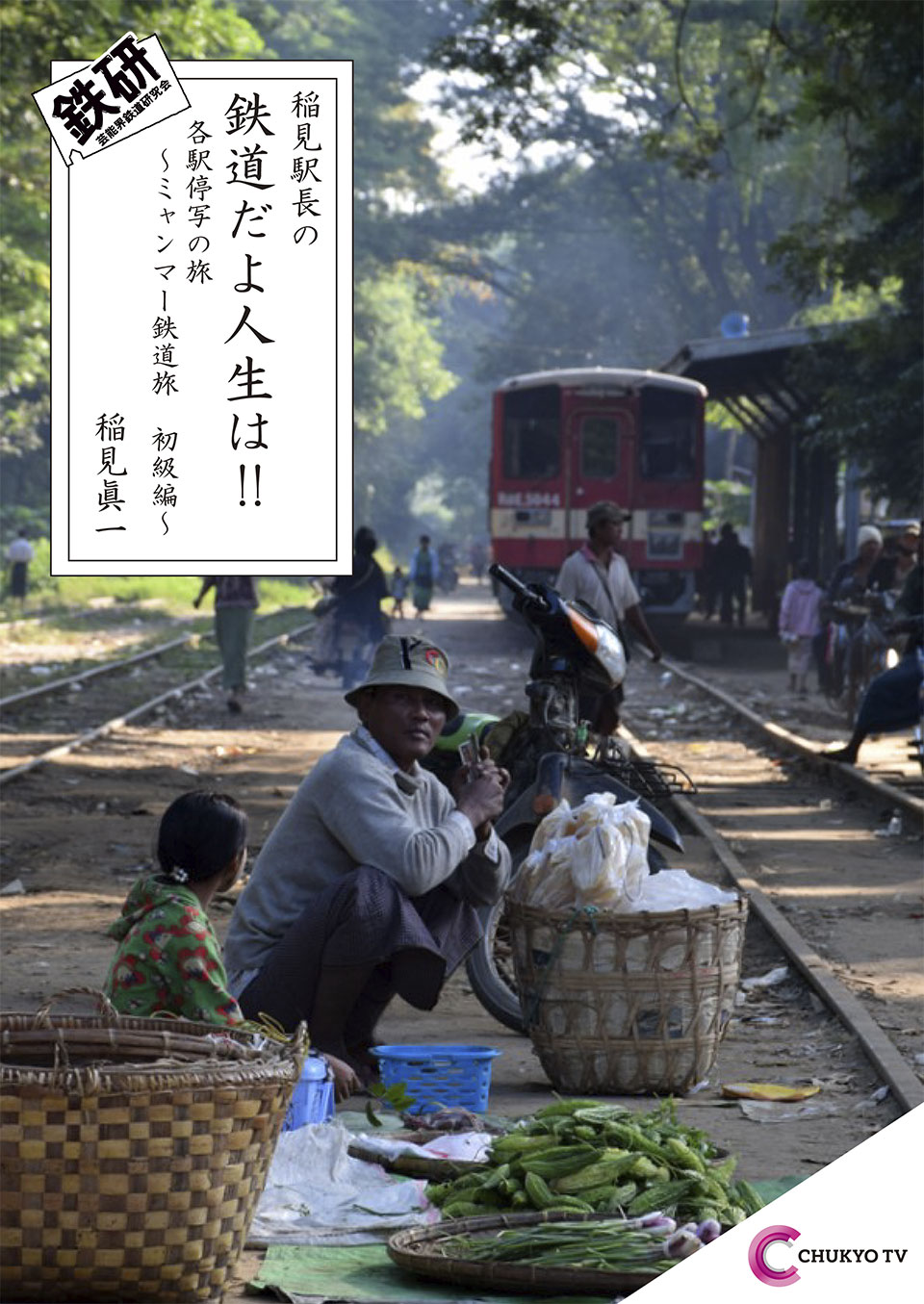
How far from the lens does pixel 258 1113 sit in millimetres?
4520

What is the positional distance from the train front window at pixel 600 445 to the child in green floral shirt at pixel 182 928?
909 inches

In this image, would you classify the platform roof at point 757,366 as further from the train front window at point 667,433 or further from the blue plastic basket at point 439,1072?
the blue plastic basket at point 439,1072

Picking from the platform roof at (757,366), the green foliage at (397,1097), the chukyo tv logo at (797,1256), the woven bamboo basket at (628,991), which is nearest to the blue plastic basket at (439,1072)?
the green foliage at (397,1097)

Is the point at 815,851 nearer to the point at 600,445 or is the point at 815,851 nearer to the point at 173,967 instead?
the point at 173,967

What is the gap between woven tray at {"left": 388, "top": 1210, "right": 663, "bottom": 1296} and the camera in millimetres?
4418

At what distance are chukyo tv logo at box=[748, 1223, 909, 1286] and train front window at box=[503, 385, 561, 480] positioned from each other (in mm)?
23975

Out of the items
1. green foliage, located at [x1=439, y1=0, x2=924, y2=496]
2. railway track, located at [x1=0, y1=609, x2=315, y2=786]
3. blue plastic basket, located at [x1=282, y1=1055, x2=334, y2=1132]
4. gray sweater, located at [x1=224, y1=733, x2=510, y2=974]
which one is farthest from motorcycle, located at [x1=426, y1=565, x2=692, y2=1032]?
green foliage, located at [x1=439, y1=0, x2=924, y2=496]

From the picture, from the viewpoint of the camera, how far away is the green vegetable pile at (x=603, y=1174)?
4773 millimetres

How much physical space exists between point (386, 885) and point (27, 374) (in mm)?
30576

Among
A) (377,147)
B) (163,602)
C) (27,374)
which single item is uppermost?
(377,147)

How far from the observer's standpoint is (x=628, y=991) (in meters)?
6.26

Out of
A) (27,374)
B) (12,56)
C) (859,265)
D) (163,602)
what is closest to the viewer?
(12,56)

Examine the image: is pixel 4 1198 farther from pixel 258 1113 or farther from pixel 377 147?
pixel 377 147

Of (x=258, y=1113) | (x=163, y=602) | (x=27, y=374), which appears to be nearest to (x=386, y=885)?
(x=258, y=1113)
